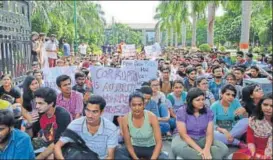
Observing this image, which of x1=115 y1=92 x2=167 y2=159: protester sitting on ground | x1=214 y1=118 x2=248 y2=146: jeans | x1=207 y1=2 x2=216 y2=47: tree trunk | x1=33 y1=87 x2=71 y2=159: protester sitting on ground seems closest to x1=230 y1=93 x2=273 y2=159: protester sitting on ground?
x1=214 y1=118 x2=248 y2=146: jeans

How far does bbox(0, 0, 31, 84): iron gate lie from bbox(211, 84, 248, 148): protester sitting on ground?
497 cm

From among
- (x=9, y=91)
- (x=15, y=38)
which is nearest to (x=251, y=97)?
(x=9, y=91)

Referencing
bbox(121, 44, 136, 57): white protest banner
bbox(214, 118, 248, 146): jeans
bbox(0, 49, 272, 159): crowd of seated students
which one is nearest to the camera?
bbox(0, 49, 272, 159): crowd of seated students

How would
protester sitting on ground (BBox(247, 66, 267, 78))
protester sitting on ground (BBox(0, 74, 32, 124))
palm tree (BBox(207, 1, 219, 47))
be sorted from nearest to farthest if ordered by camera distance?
protester sitting on ground (BBox(0, 74, 32, 124)) < protester sitting on ground (BBox(247, 66, 267, 78)) < palm tree (BBox(207, 1, 219, 47))

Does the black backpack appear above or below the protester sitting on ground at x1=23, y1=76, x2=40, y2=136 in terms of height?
below

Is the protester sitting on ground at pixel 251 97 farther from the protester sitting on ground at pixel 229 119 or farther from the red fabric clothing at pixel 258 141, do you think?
the red fabric clothing at pixel 258 141

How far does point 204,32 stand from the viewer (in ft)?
243

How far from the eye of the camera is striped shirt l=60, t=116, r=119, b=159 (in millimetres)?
3973

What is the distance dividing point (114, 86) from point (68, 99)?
2.37ft

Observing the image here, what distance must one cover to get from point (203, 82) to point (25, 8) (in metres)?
6.41

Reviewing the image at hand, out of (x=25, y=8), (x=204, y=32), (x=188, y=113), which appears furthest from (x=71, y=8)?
(x=204, y=32)

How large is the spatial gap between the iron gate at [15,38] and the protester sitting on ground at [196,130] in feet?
16.4

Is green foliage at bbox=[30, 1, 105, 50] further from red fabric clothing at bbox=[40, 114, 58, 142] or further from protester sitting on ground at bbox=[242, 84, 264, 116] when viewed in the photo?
protester sitting on ground at bbox=[242, 84, 264, 116]

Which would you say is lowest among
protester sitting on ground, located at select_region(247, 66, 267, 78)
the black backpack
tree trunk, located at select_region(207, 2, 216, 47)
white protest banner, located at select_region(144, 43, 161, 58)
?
the black backpack
